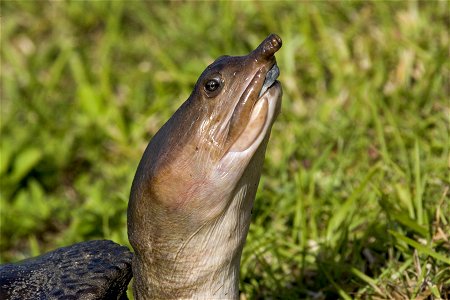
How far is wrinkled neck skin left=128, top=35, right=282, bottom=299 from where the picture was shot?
2148mm

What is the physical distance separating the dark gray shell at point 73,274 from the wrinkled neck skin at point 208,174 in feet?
0.55

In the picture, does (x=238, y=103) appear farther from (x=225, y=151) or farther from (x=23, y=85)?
(x=23, y=85)

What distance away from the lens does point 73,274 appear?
2.42 meters

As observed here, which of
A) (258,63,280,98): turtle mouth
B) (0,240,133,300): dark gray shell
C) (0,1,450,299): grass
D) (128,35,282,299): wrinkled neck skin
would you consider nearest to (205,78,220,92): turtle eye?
(128,35,282,299): wrinkled neck skin

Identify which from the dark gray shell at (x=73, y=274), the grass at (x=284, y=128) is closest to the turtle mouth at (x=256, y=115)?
the dark gray shell at (x=73, y=274)

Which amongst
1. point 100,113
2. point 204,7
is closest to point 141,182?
point 100,113

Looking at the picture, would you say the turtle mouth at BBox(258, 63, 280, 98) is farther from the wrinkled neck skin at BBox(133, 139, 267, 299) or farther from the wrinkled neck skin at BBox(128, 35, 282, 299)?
the wrinkled neck skin at BBox(133, 139, 267, 299)

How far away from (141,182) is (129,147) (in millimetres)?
2542

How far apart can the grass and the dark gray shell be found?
72cm

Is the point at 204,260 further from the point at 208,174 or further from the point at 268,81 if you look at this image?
the point at 268,81

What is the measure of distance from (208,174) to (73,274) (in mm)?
561

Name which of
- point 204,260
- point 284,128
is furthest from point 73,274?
point 284,128

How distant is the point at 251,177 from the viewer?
2199 millimetres

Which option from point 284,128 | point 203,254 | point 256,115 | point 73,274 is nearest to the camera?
point 256,115
